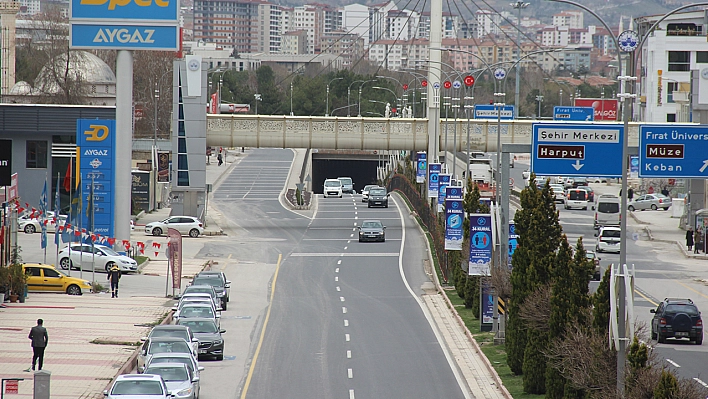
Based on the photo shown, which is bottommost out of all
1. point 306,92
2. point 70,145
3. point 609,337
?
point 609,337

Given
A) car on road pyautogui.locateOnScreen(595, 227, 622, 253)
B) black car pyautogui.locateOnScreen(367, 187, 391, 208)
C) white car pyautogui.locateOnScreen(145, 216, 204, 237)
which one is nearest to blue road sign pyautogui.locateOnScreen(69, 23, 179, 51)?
white car pyautogui.locateOnScreen(145, 216, 204, 237)

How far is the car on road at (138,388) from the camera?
67.4ft

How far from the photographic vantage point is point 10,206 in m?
40.7

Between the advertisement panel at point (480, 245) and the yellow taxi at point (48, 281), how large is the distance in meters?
17.2

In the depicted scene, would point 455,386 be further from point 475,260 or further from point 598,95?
point 598,95

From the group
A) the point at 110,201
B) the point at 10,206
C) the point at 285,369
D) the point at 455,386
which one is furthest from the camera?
the point at 110,201

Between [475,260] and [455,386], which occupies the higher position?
[475,260]

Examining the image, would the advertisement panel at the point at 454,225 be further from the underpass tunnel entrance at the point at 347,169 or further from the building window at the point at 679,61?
the underpass tunnel entrance at the point at 347,169

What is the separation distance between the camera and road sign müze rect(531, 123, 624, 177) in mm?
27297

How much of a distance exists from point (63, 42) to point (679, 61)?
60466mm

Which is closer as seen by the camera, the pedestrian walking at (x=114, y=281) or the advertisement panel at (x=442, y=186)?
the pedestrian walking at (x=114, y=281)

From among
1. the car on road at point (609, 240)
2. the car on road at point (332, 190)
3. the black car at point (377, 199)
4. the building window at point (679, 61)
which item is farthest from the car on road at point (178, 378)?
the building window at point (679, 61)

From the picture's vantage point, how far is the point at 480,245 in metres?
34.9

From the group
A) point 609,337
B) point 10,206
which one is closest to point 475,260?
point 609,337
